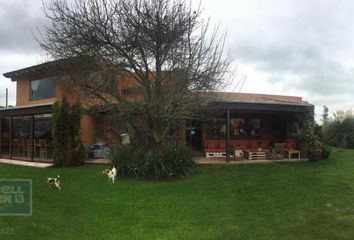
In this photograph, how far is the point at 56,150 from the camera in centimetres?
2027

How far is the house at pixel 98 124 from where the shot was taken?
22547 millimetres

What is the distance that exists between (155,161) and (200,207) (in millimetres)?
4290

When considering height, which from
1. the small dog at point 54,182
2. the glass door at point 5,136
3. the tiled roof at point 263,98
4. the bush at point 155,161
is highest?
the tiled roof at point 263,98

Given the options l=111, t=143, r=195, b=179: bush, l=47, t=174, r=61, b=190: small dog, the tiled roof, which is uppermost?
the tiled roof

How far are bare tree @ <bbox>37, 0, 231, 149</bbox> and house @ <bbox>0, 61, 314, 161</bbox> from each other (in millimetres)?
6153

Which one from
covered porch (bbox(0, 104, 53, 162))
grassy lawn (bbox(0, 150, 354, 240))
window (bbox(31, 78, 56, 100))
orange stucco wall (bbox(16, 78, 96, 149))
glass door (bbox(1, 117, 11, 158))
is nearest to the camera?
grassy lawn (bbox(0, 150, 354, 240))

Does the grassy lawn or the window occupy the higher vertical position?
the window

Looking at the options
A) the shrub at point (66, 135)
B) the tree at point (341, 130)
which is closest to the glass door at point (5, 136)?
the shrub at point (66, 135)

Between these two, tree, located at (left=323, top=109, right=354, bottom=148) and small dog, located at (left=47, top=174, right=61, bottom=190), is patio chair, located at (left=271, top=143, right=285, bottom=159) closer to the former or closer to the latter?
tree, located at (left=323, top=109, right=354, bottom=148)

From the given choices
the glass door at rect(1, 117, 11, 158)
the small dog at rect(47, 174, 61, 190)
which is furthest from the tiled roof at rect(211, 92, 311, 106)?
the glass door at rect(1, 117, 11, 158)

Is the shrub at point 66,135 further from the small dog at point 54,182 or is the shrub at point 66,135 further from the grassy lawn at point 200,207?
the small dog at point 54,182

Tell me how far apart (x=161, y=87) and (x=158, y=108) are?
0.78 meters

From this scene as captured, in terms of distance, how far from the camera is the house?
888 inches

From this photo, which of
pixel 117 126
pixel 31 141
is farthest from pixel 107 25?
pixel 31 141
